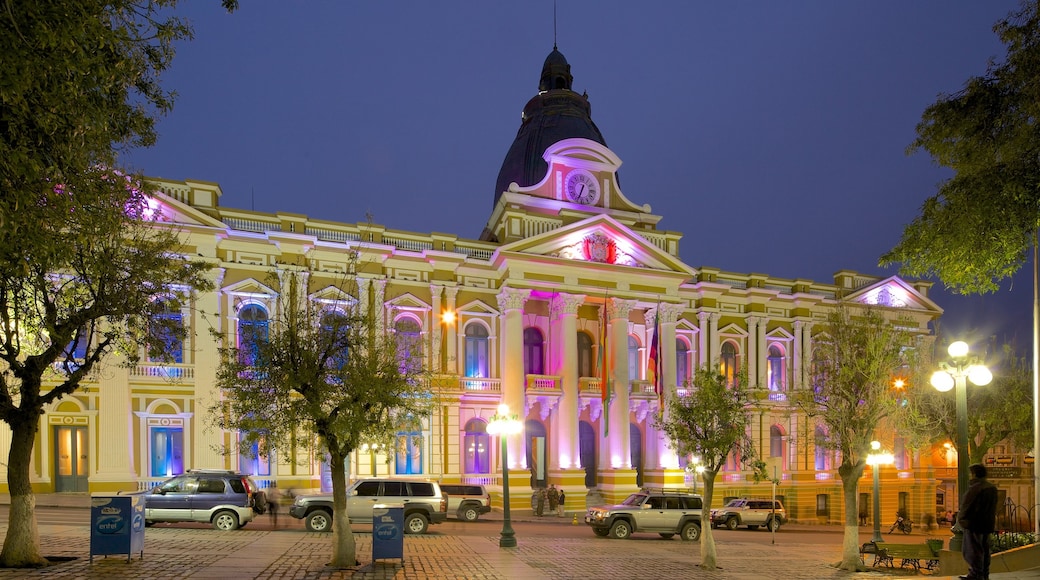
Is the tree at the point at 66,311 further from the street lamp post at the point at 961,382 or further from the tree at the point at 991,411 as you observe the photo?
the tree at the point at 991,411

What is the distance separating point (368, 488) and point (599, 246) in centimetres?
1801

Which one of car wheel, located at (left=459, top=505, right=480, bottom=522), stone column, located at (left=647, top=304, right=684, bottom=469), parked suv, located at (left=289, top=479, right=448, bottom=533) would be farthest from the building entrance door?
stone column, located at (left=647, top=304, right=684, bottom=469)

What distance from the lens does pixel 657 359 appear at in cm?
3759

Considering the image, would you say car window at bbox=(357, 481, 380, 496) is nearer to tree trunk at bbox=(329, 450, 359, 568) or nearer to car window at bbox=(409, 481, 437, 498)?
car window at bbox=(409, 481, 437, 498)

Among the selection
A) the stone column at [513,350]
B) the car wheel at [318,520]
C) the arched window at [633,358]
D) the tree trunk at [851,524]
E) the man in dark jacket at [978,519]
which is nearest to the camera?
the man in dark jacket at [978,519]

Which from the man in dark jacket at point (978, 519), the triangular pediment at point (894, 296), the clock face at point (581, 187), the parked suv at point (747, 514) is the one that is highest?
the clock face at point (581, 187)

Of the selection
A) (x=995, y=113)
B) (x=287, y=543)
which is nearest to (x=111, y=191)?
(x=287, y=543)

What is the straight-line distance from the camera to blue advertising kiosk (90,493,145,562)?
1479cm

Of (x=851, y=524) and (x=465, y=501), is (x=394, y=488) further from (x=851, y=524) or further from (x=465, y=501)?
(x=851, y=524)

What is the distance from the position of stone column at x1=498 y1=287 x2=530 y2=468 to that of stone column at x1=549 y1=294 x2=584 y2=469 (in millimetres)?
1700

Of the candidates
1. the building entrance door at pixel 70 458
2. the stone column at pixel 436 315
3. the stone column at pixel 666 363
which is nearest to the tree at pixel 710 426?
the stone column at pixel 436 315

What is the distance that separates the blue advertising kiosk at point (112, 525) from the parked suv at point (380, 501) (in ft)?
28.3

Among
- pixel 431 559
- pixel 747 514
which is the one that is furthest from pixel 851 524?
pixel 747 514

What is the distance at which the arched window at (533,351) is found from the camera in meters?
38.6
